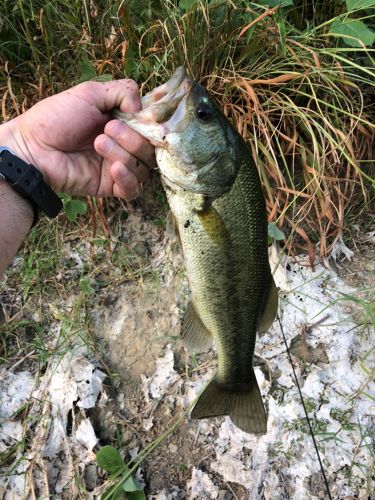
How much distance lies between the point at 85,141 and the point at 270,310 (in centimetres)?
113

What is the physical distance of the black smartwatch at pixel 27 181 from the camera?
197 centimetres

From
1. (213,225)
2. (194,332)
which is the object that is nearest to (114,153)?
(213,225)

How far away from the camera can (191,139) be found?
1611 mm

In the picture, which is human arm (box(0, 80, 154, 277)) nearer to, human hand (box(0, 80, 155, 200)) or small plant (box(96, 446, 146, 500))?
human hand (box(0, 80, 155, 200))

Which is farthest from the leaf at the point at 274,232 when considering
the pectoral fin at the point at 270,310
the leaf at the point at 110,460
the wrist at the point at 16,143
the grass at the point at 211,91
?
the leaf at the point at 110,460

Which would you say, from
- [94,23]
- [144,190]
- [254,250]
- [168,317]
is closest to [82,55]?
[94,23]

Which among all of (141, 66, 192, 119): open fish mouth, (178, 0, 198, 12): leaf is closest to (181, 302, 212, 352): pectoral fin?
(141, 66, 192, 119): open fish mouth

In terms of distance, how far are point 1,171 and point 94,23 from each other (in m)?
1.39

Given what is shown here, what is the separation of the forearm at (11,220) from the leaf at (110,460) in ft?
3.38

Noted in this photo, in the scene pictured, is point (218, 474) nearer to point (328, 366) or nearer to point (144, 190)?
point (328, 366)

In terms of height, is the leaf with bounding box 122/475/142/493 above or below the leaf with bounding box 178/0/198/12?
below

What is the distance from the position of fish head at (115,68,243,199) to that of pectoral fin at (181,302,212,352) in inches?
21.0

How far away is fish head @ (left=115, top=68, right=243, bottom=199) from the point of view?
1602 millimetres

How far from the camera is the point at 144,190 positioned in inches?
117
